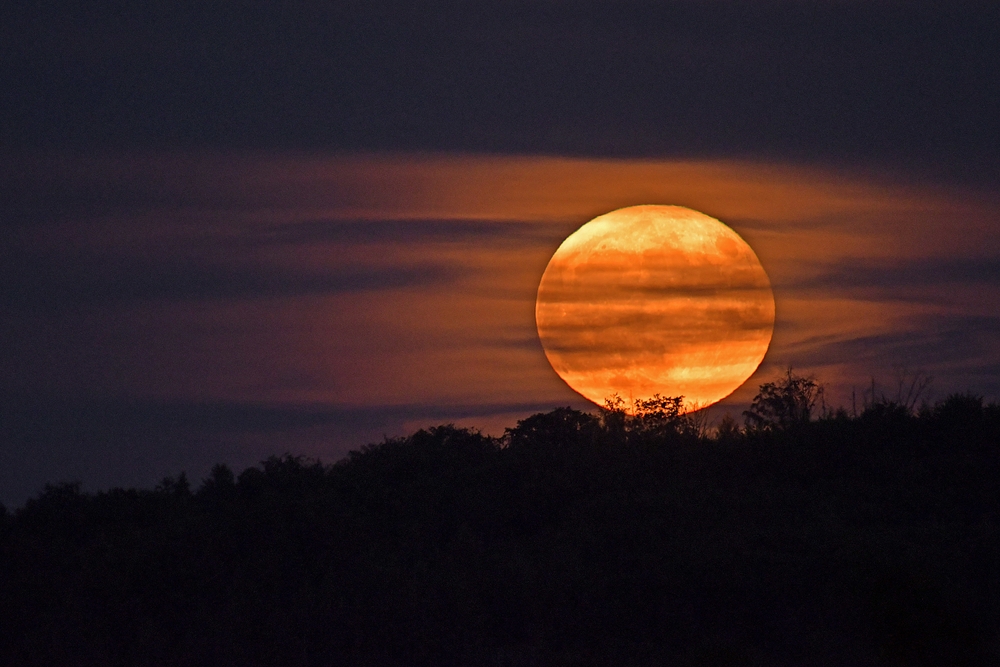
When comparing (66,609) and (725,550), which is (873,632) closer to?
(725,550)

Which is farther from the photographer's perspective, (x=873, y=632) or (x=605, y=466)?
(x=605, y=466)

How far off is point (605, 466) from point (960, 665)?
10.2 metres

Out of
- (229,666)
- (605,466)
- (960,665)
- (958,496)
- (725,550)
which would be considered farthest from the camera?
(605,466)

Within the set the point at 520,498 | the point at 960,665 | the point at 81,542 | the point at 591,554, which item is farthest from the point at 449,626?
the point at 81,542

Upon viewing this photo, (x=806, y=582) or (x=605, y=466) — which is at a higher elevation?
(x=605, y=466)

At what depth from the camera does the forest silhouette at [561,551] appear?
21688 millimetres

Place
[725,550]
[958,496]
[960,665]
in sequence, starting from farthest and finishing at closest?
[958,496] < [725,550] < [960,665]

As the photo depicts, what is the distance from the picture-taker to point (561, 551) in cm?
2459

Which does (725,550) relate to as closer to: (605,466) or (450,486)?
(605,466)

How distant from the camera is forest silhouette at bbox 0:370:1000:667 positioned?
21.7m

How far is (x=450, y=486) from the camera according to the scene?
29422 mm

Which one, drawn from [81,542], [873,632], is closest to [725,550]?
[873,632]

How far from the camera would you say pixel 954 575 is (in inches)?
872

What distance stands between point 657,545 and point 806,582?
3.36 m
